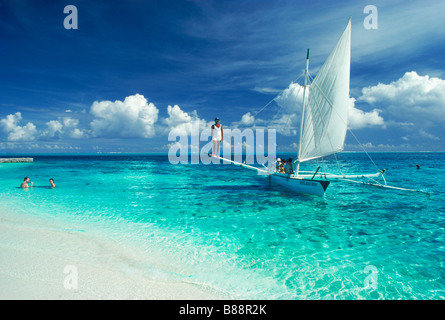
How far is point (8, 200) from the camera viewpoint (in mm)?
19141

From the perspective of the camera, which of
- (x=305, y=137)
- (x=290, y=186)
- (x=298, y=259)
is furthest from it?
(x=290, y=186)

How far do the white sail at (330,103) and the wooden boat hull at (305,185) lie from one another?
2.47 metres

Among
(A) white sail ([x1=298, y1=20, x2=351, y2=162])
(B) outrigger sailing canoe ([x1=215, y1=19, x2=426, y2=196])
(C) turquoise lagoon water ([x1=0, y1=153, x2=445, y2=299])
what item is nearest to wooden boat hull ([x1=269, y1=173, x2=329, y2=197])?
(B) outrigger sailing canoe ([x1=215, y1=19, x2=426, y2=196])

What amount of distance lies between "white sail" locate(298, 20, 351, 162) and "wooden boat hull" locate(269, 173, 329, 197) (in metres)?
2.47

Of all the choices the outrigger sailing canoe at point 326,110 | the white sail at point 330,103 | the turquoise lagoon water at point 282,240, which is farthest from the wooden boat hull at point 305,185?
the white sail at point 330,103

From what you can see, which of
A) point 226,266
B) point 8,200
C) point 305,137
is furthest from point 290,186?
point 8,200

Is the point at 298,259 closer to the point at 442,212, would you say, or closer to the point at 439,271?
the point at 439,271

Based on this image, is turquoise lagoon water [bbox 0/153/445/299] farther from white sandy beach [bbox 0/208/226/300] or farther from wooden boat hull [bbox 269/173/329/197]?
wooden boat hull [bbox 269/173/329/197]

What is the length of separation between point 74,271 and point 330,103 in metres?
19.6

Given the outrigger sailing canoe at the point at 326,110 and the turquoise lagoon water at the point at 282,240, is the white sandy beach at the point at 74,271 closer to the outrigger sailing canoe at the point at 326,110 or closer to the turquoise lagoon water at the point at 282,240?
the turquoise lagoon water at the point at 282,240

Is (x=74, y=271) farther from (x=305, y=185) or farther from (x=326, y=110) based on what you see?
(x=326, y=110)

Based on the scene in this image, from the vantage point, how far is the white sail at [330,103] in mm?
18219
